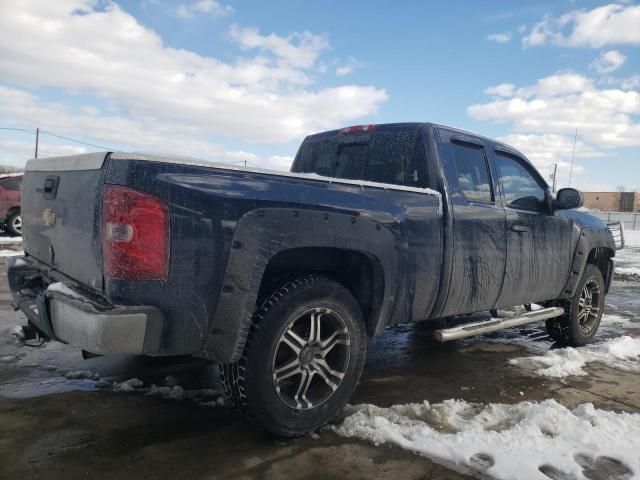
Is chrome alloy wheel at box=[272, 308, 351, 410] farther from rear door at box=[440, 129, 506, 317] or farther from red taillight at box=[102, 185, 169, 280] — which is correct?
rear door at box=[440, 129, 506, 317]

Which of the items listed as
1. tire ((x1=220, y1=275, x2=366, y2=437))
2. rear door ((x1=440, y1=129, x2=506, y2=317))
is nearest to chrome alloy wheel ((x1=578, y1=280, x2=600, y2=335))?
rear door ((x1=440, y1=129, x2=506, y2=317))

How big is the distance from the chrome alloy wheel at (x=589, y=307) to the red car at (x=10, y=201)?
12886 millimetres

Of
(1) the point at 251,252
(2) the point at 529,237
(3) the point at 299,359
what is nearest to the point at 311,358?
(3) the point at 299,359

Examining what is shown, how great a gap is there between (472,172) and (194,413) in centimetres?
276

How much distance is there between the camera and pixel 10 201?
12.8m

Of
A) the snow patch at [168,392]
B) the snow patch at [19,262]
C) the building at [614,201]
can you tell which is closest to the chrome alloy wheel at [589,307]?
the snow patch at [168,392]

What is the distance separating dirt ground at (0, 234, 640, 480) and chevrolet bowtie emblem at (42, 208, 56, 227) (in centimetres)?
114

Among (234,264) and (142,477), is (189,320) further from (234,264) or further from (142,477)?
(142,477)

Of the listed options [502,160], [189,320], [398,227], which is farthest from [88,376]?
[502,160]

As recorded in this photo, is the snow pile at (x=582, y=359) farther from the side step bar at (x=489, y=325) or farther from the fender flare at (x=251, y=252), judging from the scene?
the fender flare at (x=251, y=252)

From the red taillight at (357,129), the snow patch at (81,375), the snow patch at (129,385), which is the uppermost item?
the red taillight at (357,129)

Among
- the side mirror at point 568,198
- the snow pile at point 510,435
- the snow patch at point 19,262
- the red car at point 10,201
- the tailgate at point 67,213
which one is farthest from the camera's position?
the red car at point 10,201

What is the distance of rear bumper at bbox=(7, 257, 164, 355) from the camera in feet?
7.25

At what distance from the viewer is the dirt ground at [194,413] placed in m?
2.47
